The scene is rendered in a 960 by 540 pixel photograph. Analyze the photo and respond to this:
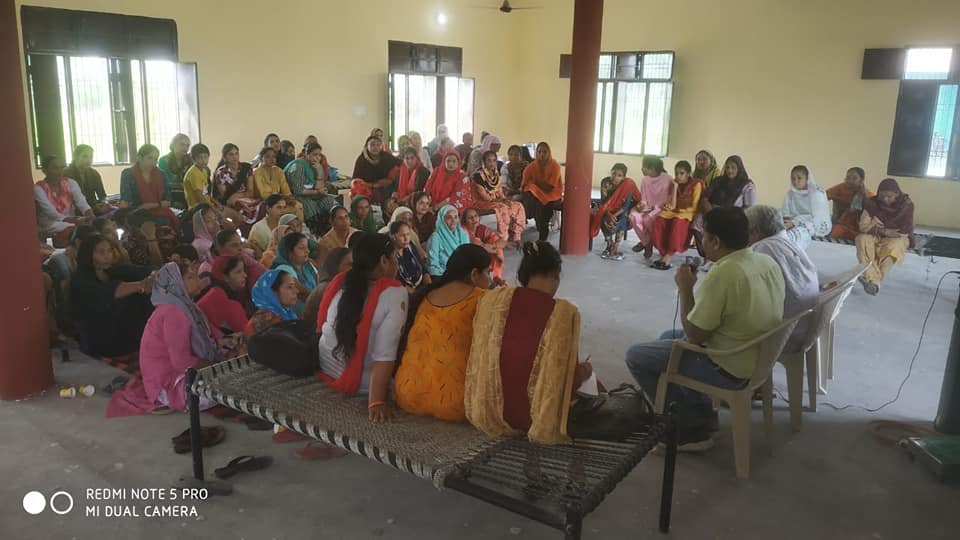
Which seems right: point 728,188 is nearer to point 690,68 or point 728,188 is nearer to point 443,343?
point 690,68

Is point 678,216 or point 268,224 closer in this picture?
point 268,224

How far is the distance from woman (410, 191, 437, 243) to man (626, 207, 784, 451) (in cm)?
370

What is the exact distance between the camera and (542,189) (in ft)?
29.0

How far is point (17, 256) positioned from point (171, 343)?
0.93m

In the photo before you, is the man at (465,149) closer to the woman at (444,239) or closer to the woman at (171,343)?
the woman at (444,239)

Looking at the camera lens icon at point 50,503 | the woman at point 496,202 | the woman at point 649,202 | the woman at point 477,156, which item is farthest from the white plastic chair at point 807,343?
the woman at point 477,156

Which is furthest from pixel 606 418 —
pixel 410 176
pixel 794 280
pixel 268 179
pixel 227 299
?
pixel 410 176

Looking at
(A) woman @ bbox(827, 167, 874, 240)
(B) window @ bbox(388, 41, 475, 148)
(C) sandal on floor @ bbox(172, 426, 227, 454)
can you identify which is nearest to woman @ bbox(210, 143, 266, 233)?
(C) sandal on floor @ bbox(172, 426, 227, 454)

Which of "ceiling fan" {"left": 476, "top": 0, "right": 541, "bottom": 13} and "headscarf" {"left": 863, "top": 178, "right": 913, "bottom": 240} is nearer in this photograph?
"headscarf" {"left": 863, "top": 178, "right": 913, "bottom": 240}

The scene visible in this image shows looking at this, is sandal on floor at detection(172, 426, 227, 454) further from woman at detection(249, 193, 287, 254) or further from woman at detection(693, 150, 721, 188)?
woman at detection(693, 150, 721, 188)

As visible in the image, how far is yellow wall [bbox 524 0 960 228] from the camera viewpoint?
970cm

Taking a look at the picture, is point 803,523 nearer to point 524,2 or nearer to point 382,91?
point 382,91

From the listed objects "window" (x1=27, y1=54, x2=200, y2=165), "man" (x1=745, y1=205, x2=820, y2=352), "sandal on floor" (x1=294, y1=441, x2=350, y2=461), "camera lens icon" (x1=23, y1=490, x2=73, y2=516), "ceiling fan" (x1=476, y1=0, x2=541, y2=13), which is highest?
"ceiling fan" (x1=476, y1=0, x2=541, y2=13)

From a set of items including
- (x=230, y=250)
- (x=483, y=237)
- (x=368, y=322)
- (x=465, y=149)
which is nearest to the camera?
(x=368, y=322)
